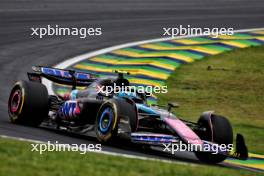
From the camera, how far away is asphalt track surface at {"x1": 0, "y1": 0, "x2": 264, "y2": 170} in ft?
77.5

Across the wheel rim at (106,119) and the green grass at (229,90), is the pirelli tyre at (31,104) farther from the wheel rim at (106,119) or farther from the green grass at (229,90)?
the green grass at (229,90)

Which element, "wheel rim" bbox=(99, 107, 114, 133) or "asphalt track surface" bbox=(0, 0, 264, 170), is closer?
"wheel rim" bbox=(99, 107, 114, 133)

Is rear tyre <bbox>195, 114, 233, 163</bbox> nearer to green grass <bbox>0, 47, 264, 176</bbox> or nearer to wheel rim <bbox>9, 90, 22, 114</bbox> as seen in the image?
green grass <bbox>0, 47, 264, 176</bbox>

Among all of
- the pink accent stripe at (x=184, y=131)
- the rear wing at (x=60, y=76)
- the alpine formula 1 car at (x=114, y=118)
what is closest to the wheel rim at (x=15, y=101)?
the alpine formula 1 car at (x=114, y=118)

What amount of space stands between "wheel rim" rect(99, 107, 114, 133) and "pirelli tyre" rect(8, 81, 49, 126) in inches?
63.4

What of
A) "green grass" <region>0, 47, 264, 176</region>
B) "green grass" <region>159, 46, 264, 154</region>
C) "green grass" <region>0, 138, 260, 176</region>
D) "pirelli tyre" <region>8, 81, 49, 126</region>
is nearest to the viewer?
"green grass" <region>0, 138, 260, 176</region>

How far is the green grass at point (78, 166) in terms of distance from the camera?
964cm

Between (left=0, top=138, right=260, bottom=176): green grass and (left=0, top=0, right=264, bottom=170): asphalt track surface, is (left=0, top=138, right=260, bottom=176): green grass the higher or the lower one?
the lower one

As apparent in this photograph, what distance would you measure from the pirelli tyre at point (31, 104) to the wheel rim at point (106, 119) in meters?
1.61

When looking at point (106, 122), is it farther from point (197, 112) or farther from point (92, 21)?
point (92, 21)

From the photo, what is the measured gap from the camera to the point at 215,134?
43.8 ft

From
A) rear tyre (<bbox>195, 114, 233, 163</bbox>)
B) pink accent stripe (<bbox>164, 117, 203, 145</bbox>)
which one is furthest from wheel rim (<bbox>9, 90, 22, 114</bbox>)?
rear tyre (<bbox>195, 114, 233, 163</bbox>)

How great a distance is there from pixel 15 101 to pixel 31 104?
0.63m

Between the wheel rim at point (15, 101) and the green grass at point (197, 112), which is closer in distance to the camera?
the green grass at point (197, 112)
